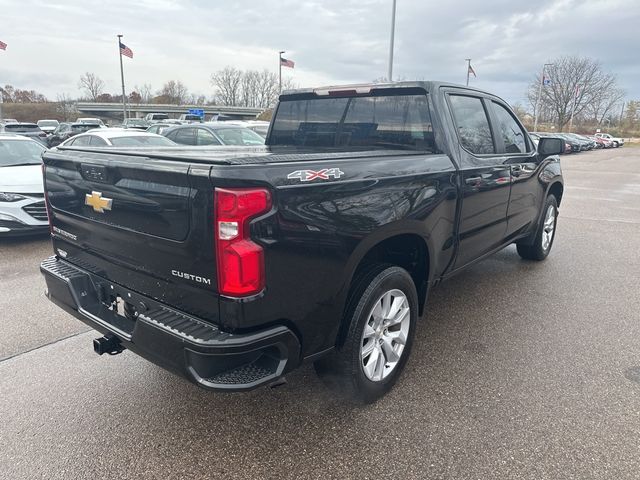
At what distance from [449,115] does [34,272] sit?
16.0 feet

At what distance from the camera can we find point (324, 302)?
2.32 meters

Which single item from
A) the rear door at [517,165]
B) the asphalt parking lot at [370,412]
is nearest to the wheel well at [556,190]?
the rear door at [517,165]

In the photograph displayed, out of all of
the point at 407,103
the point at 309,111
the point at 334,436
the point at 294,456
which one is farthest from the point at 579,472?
the point at 309,111

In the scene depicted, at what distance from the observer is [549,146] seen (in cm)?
466

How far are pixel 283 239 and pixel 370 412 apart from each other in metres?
1.34

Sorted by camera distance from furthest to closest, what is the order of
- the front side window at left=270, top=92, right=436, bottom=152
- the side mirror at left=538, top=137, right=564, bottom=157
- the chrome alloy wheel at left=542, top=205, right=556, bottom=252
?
the chrome alloy wheel at left=542, top=205, right=556, bottom=252 → the side mirror at left=538, top=137, right=564, bottom=157 → the front side window at left=270, top=92, right=436, bottom=152

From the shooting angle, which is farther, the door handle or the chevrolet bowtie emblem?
the door handle

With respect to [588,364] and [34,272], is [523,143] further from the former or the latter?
[34,272]

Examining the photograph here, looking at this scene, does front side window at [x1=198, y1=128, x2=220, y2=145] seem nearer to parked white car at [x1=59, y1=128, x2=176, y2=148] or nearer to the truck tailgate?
parked white car at [x1=59, y1=128, x2=176, y2=148]

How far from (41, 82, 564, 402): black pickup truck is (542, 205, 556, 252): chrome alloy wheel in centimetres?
220

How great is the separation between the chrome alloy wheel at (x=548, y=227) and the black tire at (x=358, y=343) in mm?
3539

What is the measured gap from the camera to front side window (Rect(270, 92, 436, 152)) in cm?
334

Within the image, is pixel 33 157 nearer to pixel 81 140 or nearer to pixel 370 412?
pixel 81 140

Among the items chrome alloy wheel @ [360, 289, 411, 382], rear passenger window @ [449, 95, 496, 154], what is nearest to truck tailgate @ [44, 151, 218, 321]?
chrome alloy wheel @ [360, 289, 411, 382]
